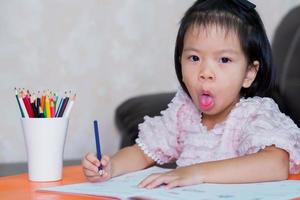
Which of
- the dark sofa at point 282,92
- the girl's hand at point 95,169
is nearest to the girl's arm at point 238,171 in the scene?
the girl's hand at point 95,169

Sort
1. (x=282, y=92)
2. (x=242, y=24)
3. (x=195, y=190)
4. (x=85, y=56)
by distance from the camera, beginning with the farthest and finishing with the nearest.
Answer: (x=85, y=56) → (x=282, y=92) → (x=242, y=24) → (x=195, y=190)

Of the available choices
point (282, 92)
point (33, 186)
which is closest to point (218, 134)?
point (33, 186)

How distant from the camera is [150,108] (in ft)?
6.14

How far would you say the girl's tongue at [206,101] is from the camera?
1.28 m

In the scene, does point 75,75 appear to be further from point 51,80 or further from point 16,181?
point 16,181

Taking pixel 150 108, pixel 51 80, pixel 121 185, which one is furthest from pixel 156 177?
pixel 51 80

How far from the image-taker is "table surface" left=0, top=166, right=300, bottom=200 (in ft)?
3.36

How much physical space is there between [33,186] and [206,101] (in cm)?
37

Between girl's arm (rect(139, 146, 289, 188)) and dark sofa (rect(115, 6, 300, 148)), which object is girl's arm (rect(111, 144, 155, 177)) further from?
dark sofa (rect(115, 6, 300, 148))

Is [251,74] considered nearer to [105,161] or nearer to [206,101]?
[206,101]

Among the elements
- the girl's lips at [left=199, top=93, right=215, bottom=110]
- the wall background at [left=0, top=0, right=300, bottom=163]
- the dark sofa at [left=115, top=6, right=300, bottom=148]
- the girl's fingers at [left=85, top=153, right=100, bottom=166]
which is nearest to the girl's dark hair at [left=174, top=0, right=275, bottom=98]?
the girl's lips at [left=199, top=93, right=215, bottom=110]

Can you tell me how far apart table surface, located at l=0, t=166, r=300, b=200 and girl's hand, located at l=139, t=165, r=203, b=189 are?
0.28ft

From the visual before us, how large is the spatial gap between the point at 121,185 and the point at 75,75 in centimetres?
101

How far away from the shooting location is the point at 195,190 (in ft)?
3.37
